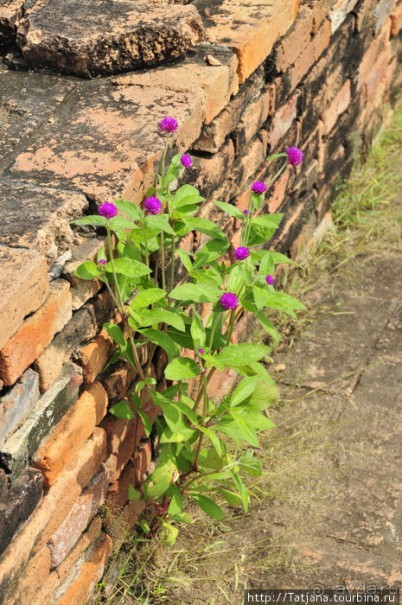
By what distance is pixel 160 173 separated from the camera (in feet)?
8.63

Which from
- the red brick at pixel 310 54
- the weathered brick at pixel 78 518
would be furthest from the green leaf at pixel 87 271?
the red brick at pixel 310 54

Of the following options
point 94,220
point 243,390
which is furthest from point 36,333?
point 243,390

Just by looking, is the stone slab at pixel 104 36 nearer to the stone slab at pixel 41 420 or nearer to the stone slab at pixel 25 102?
the stone slab at pixel 25 102

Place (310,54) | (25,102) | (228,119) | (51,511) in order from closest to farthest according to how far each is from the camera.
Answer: (51,511)
(25,102)
(228,119)
(310,54)

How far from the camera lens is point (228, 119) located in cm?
303

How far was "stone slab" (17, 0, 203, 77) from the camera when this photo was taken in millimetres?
2820

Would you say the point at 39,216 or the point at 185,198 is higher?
the point at 39,216

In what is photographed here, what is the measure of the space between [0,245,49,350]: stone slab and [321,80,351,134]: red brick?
2.37m

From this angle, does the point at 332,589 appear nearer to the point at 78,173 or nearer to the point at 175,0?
the point at 78,173

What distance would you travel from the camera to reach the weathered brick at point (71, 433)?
2250 mm

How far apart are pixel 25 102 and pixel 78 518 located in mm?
1177

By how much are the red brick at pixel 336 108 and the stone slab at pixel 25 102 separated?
1.66 metres

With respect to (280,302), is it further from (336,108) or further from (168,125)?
(336,108)

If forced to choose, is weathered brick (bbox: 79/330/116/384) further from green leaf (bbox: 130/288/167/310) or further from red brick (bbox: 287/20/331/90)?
red brick (bbox: 287/20/331/90)
